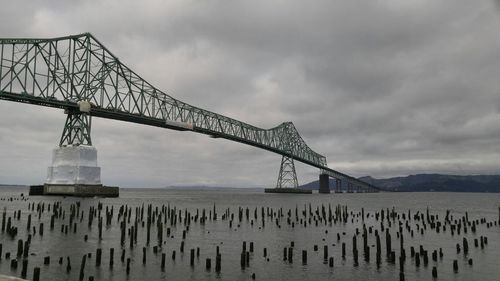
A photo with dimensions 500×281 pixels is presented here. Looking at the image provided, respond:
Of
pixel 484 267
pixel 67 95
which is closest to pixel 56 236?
pixel 484 267

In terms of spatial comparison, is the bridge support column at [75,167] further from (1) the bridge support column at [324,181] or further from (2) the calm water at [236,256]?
(1) the bridge support column at [324,181]

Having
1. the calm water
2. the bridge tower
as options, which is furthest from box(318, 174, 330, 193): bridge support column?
the calm water

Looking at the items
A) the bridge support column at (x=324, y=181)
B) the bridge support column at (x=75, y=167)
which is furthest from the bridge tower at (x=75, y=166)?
the bridge support column at (x=324, y=181)

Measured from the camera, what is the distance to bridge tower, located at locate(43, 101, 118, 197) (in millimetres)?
71375

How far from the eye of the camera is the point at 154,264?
2102 centimetres

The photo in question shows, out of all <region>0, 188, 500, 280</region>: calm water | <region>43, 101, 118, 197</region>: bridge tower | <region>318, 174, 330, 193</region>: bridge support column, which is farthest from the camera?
<region>318, 174, 330, 193</region>: bridge support column

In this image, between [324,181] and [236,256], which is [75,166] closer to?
[236,256]

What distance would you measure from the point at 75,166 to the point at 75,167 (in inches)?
8.4

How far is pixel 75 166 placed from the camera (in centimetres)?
7138

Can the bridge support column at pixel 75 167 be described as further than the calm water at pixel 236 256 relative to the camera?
Yes

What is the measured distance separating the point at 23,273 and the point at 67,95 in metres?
68.8

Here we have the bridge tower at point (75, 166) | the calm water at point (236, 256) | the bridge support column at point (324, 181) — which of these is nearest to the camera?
the calm water at point (236, 256)

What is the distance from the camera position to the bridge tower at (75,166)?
234 ft

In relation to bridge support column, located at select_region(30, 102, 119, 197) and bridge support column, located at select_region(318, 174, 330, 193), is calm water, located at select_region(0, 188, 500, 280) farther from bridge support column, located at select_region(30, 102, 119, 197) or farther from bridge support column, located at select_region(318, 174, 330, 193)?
bridge support column, located at select_region(318, 174, 330, 193)
